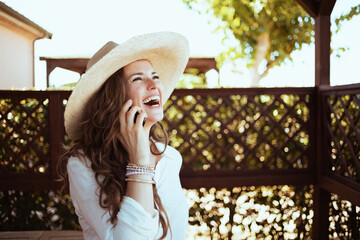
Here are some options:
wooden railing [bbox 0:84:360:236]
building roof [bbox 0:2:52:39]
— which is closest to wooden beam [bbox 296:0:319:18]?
wooden railing [bbox 0:84:360:236]

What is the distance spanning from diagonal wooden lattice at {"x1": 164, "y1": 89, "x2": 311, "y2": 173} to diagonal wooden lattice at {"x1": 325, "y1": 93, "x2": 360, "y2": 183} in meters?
0.29

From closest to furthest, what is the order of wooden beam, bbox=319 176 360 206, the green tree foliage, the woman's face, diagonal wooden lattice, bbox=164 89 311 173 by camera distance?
the woman's face → wooden beam, bbox=319 176 360 206 → diagonal wooden lattice, bbox=164 89 311 173 → the green tree foliage

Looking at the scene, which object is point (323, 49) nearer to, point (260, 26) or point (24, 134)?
point (24, 134)

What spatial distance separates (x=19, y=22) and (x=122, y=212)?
6.54m

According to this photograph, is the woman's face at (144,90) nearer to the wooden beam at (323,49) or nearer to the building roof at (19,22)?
the wooden beam at (323,49)

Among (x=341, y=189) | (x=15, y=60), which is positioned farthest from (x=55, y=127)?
(x=15, y=60)

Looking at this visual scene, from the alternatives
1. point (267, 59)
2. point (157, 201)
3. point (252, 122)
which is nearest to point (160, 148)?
point (157, 201)

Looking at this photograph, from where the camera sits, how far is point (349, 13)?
943 cm

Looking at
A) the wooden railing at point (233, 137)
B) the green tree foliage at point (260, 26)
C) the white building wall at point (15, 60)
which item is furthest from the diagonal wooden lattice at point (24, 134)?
the green tree foliage at point (260, 26)

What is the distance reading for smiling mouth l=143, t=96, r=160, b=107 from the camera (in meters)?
1.36

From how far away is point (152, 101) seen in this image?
1390 mm

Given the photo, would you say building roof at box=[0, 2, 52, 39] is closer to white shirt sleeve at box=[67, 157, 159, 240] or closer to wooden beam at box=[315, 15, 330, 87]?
wooden beam at box=[315, 15, 330, 87]

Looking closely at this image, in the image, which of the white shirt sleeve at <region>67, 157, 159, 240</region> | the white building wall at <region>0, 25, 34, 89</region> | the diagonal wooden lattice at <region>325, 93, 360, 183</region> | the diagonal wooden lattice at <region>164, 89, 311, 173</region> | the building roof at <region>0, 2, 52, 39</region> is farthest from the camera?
the white building wall at <region>0, 25, 34, 89</region>

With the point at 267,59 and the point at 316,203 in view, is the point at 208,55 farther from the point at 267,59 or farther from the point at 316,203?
the point at 316,203
